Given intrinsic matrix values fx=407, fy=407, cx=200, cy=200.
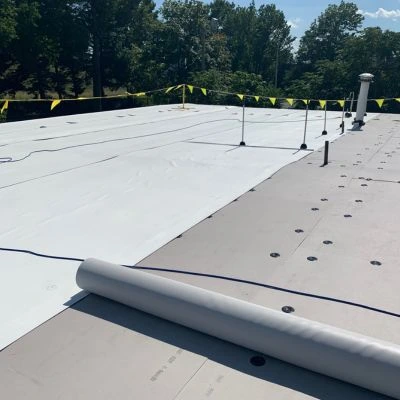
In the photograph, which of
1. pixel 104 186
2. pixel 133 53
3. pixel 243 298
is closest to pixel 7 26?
pixel 133 53

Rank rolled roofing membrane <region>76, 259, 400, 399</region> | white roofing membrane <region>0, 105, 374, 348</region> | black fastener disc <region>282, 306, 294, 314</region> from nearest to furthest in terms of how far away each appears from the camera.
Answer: rolled roofing membrane <region>76, 259, 400, 399</region> → black fastener disc <region>282, 306, 294, 314</region> → white roofing membrane <region>0, 105, 374, 348</region>

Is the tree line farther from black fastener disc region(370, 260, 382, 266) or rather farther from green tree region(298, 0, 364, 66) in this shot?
black fastener disc region(370, 260, 382, 266)

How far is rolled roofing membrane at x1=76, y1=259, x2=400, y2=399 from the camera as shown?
1.74 m

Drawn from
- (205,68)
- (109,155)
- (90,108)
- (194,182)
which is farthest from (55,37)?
(194,182)

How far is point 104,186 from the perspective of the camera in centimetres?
491

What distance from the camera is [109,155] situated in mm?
6660

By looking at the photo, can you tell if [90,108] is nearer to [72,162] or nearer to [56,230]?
[72,162]

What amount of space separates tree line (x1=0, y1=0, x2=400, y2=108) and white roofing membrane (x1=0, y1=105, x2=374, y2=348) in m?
15.6

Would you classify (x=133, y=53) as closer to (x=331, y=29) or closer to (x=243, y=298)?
(x=331, y=29)

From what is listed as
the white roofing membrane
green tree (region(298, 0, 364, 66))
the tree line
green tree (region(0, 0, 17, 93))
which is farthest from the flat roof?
green tree (region(298, 0, 364, 66))

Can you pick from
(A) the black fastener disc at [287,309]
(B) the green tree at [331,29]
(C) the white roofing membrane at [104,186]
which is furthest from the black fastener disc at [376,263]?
(B) the green tree at [331,29]

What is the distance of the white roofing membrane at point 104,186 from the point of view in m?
2.79

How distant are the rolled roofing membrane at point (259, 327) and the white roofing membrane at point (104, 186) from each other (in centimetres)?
41

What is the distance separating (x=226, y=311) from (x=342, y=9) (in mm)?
41311
